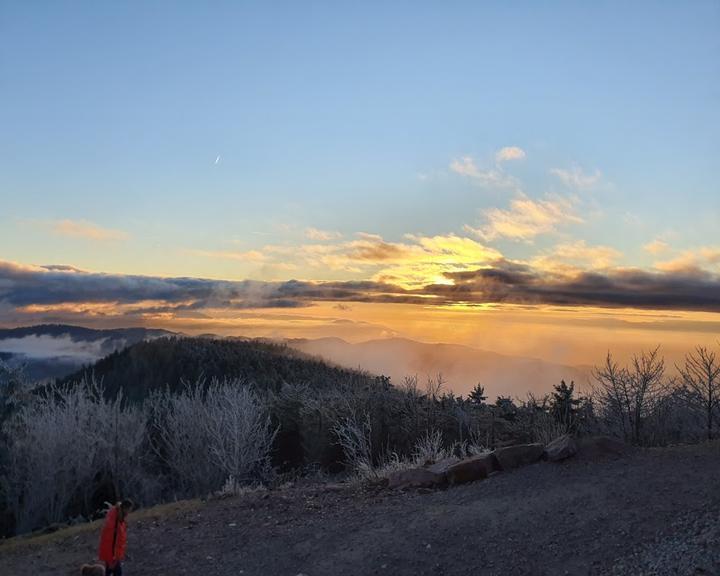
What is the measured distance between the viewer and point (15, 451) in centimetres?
2383

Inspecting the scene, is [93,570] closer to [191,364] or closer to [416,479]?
[416,479]

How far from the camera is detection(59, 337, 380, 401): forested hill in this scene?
65213mm

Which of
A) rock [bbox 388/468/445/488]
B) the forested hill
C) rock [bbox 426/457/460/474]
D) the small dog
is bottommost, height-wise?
the forested hill

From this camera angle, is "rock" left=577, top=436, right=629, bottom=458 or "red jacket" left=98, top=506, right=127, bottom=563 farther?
"rock" left=577, top=436, right=629, bottom=458

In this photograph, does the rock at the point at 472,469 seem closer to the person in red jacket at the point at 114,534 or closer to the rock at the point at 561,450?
the rock at the point at 561,450

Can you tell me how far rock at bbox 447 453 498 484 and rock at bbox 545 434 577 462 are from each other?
3.86ft

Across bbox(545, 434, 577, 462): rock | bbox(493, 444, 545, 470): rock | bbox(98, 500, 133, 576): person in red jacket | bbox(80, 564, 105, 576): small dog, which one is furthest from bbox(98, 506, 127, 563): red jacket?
bbox(545, 434, 577, 462): rock

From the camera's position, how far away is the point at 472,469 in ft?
45.4

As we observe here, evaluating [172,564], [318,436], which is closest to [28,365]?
[318,436]

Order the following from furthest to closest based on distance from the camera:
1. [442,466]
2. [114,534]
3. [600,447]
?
[442,466] < [600,447] < [114,534]

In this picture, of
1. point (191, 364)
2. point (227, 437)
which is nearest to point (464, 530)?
point (227, 437)

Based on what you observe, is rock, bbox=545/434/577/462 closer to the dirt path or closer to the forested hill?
the dirt path

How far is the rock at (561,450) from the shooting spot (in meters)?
13.6

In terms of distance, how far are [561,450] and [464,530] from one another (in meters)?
3.69
